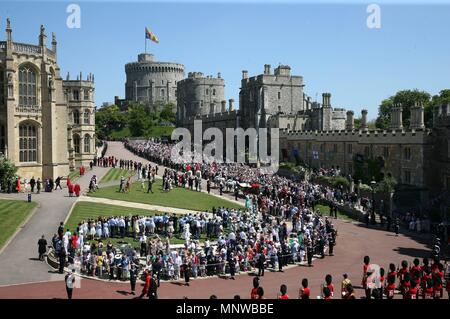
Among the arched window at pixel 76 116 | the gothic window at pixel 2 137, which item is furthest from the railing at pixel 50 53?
the arched window at pixel 76 116

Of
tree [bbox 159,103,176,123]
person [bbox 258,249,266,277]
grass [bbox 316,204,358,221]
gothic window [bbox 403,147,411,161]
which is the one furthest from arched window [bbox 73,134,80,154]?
tree [bbox 159,103,176,123]

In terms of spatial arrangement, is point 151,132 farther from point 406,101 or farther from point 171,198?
point 171,198

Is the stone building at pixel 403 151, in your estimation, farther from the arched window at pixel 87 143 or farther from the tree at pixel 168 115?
the tree at pixel 168 115

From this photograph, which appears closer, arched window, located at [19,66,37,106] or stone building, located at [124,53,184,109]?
arched window, located at [19,66,37,106]

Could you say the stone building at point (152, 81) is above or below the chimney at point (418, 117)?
above

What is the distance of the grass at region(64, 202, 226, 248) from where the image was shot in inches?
1094

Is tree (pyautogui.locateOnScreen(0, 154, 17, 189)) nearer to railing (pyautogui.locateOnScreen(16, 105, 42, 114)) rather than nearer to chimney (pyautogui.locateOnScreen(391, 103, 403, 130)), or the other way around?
railing (pyautogui.locateOnScreen(16, 105, 42, 114))

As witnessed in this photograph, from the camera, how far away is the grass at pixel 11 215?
2705 centimetres

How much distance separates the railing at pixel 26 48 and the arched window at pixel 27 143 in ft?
21.0

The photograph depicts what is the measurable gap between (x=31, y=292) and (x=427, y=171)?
117 feet

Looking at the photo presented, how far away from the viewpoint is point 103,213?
32.8 metres

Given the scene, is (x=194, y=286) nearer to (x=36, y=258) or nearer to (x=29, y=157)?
(x=36, y=258)

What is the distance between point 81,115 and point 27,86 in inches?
811

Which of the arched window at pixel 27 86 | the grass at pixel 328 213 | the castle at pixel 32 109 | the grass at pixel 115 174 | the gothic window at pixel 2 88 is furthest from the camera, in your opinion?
the grass at pixel 115 174
